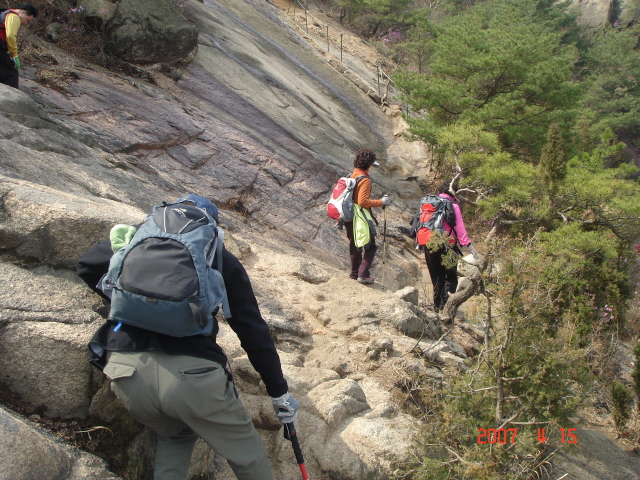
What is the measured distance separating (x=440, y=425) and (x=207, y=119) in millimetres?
7332

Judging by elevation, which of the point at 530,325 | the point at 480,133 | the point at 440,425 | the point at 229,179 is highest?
the point at 480,133

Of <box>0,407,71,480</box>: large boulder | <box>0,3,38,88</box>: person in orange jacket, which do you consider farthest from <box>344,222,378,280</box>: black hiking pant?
<box>0,3,38,88</box>: person in orange jacket

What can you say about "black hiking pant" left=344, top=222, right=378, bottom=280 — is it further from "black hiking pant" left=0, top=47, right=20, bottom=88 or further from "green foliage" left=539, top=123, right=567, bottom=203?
"black hiking pant" left=0, top=47, right=20, bottom=88

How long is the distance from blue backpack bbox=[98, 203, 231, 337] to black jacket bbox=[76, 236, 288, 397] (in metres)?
0.09

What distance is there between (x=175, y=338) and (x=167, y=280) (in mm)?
295

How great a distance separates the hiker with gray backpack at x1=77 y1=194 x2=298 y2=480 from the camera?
2.06 metres

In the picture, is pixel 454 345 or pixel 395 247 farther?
pixel 395 247

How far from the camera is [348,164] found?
35.0ft

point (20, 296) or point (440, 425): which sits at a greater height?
point (440, 425)

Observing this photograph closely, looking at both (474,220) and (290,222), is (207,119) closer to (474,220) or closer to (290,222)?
(290,222)

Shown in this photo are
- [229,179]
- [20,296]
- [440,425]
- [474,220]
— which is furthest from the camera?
[474,220]

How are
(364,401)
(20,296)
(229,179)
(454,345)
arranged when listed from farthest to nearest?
1. (229,179)
2. (454,345)
3. (364,401)
4. (20,296)

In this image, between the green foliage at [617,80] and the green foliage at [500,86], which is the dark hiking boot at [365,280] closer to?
the green foliage at [500,86]

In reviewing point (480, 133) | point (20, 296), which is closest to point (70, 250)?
point (20, 296)
